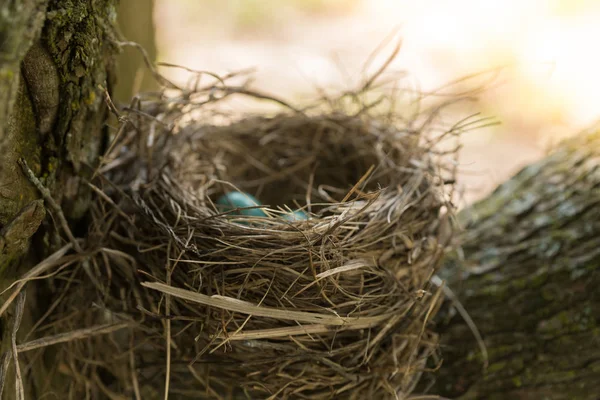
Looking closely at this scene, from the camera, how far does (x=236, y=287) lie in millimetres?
931

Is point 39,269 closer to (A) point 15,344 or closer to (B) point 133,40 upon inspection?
(A) point 15,344

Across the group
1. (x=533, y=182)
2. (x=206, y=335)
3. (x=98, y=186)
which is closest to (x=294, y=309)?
(x=206, y=335)

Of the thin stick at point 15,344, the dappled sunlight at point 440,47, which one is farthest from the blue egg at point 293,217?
the dappled sunlight at point 440,47

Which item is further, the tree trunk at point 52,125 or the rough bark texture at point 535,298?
the rough bark texture at point 535,298

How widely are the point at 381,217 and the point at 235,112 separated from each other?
0.54 m

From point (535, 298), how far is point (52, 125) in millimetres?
942

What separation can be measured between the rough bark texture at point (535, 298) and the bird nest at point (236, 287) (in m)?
0.15

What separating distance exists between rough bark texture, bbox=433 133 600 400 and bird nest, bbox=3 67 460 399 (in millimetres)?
150

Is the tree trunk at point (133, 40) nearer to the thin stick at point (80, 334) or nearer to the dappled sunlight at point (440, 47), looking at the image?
the thin stick at point (80, 334)

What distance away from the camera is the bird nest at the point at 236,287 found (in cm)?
94

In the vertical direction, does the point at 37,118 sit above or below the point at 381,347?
above

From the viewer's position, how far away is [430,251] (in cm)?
109

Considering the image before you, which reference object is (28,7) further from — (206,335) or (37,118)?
(206,335)

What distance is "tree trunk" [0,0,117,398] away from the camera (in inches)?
34.3
